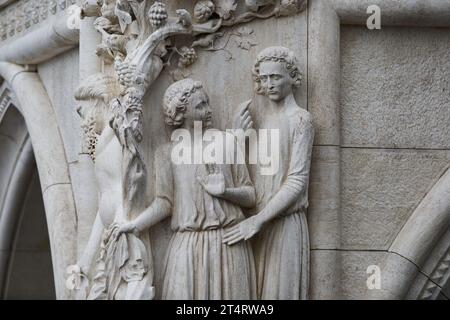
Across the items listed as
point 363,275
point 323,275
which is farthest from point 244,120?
point 363,275

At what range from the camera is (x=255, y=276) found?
8320 mm

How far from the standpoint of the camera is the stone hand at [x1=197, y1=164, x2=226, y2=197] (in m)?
8.23

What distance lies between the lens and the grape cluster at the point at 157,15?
8312 millimetres

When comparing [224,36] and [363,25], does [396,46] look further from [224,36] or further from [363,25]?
[224,36]

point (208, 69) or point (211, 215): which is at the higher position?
point (208, 69)

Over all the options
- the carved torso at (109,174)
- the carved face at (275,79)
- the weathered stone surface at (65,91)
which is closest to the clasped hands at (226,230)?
the carved torso at (109,174)

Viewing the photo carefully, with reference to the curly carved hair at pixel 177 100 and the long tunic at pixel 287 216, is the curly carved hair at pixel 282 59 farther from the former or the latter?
the curly carved hair at pixel 177 100

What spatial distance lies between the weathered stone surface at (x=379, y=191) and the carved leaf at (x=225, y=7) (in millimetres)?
952

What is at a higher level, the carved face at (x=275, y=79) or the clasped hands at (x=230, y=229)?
the carved face at (x=275, y=79)

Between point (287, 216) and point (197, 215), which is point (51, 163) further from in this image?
point (287, 216)

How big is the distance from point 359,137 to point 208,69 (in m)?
0.89

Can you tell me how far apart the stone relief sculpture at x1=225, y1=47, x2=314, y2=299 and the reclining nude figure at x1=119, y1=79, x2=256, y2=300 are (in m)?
0.07

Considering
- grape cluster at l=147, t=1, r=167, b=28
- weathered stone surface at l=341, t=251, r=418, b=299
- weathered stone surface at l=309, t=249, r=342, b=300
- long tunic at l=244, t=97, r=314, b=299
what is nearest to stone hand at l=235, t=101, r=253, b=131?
long tunic at l=244, t=97, r=314, b=299

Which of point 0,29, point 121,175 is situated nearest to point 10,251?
point 0,29
